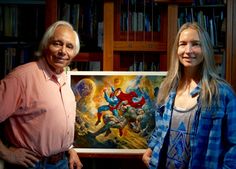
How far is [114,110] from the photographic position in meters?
2.30

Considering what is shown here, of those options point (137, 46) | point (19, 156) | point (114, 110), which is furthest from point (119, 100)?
point (19, 156)

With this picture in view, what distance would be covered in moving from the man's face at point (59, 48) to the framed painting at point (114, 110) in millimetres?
380

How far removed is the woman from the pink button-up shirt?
0.56 metres

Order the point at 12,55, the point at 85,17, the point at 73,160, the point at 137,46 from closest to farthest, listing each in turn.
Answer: the point at 73,160
the point at 137,46
the point at 85,17
the point at 12,55

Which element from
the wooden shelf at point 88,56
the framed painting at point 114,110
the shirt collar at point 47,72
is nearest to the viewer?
the shirt collar at point 47,72

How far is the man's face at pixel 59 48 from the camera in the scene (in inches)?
74.9

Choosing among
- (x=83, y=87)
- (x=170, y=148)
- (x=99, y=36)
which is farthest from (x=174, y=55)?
(x=99, y=36)

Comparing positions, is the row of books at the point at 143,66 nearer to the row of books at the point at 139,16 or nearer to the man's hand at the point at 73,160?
the row of books at the point at 139,16

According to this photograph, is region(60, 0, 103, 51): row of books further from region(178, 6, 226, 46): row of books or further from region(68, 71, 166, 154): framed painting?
region(178, 6, 226, 46): row of books

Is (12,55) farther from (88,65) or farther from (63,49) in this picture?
(63,49)

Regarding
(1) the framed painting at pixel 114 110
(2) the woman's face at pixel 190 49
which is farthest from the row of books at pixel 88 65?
(2) the woman's face at pixel 190 49

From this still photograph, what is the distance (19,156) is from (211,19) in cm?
195

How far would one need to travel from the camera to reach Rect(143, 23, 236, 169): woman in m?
1.65

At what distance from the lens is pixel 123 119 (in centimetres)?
229
